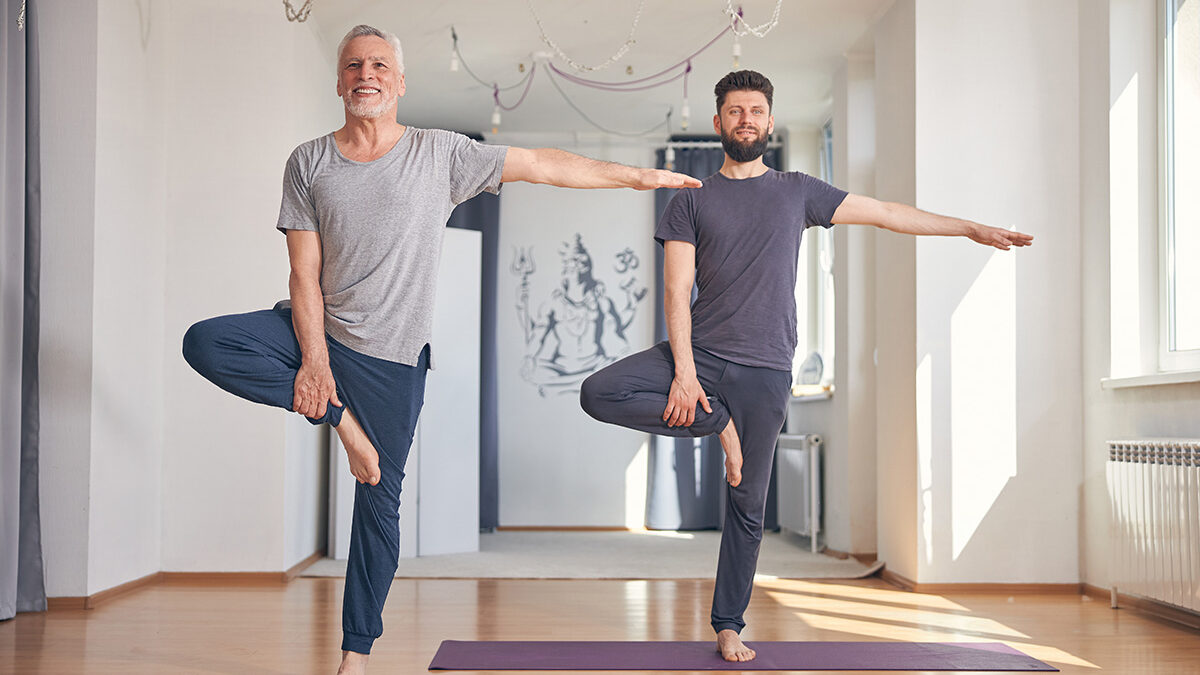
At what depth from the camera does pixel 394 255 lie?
2729mm

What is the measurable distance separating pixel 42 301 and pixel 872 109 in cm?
410

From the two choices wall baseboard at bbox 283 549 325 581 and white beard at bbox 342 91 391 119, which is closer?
white beard at bbox 342 91 391 119

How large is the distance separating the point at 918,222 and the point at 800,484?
354 cm

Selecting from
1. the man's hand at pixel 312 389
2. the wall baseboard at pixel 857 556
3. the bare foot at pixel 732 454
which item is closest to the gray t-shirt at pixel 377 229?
the man's hand at pixel 312 389

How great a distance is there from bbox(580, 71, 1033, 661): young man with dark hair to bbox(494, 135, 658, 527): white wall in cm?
426

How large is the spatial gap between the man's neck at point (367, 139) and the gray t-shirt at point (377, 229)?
0.09 feet

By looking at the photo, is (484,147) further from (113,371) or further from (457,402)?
(457,402)

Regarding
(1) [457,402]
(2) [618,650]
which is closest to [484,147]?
(2) [618,650]

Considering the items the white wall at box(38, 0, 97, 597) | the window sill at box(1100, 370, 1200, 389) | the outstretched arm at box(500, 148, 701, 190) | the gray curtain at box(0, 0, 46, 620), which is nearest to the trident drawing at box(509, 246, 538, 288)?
the white wall at box(38, 0, 97, 597)

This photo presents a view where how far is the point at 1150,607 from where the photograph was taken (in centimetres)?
402

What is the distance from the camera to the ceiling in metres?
5.29

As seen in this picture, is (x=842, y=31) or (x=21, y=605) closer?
(x=21, y=605)

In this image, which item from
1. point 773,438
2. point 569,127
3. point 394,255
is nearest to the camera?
point 394,255

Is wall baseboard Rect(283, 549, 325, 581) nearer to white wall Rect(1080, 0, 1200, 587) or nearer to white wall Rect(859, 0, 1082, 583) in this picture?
Result: white wall Rect(859, 0, 1082, 583)
